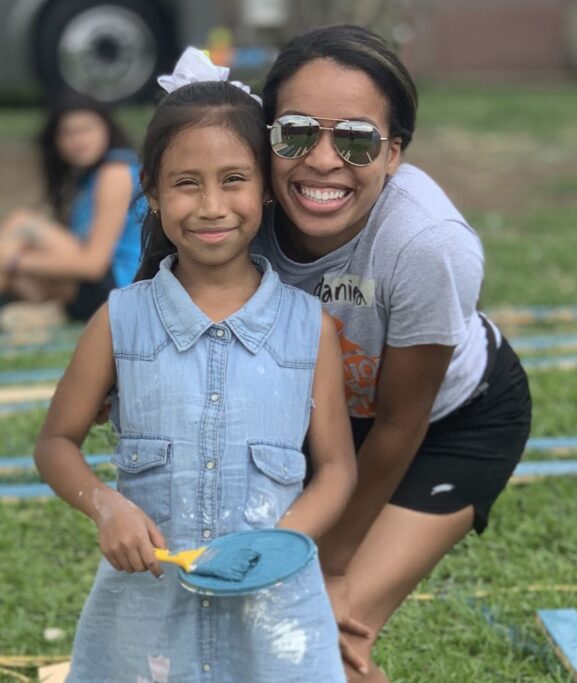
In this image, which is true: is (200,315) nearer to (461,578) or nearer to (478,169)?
(461,578)

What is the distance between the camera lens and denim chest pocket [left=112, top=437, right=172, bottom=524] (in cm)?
249

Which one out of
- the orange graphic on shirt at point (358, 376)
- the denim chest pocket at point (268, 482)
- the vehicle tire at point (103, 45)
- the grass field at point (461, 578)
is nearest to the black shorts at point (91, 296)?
the grass field at point (461, 578)

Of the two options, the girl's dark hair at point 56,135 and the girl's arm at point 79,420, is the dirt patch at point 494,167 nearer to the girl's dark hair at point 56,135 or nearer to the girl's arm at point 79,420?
the girl's dark hair at point 56,135

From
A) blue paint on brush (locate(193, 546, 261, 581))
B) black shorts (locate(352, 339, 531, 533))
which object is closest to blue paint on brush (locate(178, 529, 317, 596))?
blue paint on brush (locate(193, 546, 261, 581))

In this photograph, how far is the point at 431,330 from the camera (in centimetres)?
279

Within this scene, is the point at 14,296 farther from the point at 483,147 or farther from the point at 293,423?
the point at 483,147

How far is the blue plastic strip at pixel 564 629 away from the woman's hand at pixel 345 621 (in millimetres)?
Answer: 638

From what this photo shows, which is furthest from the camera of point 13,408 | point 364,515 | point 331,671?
point 13,408

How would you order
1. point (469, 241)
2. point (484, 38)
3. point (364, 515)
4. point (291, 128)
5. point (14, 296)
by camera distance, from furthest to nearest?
1. point (484, 38)
2. point (14, 296)
3. point (364, 515)
4. point (469, 241)
5. point (291, 128)

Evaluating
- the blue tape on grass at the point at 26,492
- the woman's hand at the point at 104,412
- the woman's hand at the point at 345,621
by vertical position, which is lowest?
the blue tape on grass at the point at 26,492

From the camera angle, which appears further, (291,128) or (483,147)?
(483,147)

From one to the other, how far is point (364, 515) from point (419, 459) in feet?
0.83

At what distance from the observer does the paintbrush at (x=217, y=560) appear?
227 cm

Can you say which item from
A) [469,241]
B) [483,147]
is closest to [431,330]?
[469,241]
